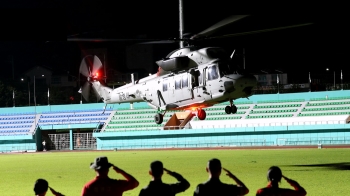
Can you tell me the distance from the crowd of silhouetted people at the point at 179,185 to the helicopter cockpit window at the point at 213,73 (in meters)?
15.9

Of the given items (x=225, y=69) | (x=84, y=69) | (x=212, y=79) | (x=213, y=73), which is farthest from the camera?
(x=84, y=69)

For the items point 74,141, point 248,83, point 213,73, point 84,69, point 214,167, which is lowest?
point 74,141

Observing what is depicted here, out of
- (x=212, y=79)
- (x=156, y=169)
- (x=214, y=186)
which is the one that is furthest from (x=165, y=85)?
(x=214, y=186)

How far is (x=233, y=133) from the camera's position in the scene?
149ft

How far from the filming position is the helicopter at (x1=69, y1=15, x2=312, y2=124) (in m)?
23.4

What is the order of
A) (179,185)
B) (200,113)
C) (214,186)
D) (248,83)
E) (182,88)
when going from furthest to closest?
(200,113) → (182,88) → (248,83) → (179,185) → (214,186)

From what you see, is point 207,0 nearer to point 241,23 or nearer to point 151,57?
point 241,23

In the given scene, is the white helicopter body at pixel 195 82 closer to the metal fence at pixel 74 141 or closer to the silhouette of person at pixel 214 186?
the silhouette of person at pixel 214 186

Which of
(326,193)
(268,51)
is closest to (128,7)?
(268,51)

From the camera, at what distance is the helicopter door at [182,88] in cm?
2555

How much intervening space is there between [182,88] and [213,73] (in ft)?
7.14

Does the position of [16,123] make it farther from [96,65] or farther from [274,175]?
[274,175]

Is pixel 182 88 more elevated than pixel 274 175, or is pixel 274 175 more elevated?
Result: pixel 182 88

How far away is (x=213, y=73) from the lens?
24078 millimetres
